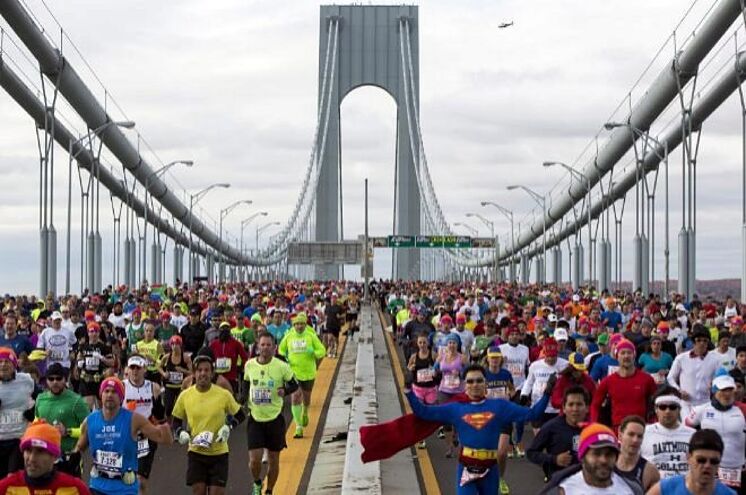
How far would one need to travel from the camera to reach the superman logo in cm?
955

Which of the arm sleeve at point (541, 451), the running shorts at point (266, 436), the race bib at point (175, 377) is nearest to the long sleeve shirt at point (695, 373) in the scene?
the running shorts at point (266, 436)

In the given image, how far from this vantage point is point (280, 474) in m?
13.6

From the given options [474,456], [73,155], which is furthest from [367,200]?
[474,456]

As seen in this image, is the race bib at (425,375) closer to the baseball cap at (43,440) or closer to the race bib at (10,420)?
the race bib at (10,420)

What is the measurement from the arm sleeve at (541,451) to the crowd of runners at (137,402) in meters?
2.39

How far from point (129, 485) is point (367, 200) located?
63.2 metres

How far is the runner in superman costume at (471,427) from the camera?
9.35 metres

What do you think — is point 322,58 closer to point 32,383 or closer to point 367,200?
point 367,200

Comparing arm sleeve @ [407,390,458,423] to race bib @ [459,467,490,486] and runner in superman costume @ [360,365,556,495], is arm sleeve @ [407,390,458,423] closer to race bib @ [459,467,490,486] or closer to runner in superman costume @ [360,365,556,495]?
runner in superman costume @ [360,365,556,495]

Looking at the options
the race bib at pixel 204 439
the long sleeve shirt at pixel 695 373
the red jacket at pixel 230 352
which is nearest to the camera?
the race bib at pixel 204 439

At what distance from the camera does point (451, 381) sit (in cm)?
1495

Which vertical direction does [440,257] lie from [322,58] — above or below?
below

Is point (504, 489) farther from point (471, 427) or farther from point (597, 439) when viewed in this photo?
point (597, 439)

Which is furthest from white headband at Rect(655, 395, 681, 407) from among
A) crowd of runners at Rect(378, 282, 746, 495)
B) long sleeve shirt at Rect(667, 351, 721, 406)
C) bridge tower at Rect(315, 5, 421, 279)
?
bridge tower at Rect(315, 5, 421, 279)
